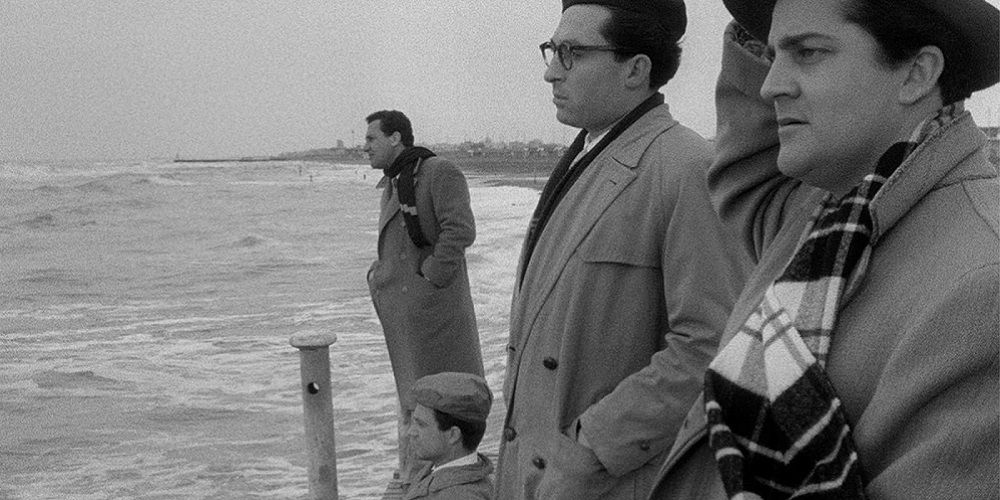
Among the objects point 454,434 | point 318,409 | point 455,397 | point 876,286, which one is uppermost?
point 876,286

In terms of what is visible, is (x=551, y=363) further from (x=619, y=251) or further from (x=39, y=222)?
(x=39, y=222)

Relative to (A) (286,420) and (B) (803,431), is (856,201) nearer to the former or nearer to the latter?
(B) (803,431)

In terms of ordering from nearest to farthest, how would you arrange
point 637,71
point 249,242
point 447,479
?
point 637,71 → point 447,479 → point 249,242

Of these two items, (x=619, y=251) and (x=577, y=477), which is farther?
(x=619, y=251)

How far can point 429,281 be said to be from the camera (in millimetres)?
5051

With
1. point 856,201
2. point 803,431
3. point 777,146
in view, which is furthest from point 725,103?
point 803,431

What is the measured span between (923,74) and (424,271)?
12.5 feet

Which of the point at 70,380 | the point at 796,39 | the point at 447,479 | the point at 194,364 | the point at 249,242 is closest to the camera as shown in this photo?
the point at 796,39

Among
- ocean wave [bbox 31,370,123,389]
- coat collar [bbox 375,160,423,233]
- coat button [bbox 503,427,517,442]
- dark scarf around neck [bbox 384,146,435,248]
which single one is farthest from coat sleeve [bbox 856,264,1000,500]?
ocean wave [bbox 31,370,123,389]

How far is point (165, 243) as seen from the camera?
24.4 m

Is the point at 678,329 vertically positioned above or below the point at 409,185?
below

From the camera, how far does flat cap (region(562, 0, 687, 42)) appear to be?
270cm

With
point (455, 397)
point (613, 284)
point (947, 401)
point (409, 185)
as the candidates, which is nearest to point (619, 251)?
point (613, 284)

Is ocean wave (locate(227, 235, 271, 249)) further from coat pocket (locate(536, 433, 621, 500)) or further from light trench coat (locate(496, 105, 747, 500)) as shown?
coat pocket (locate(536, 433, 621, 500))
